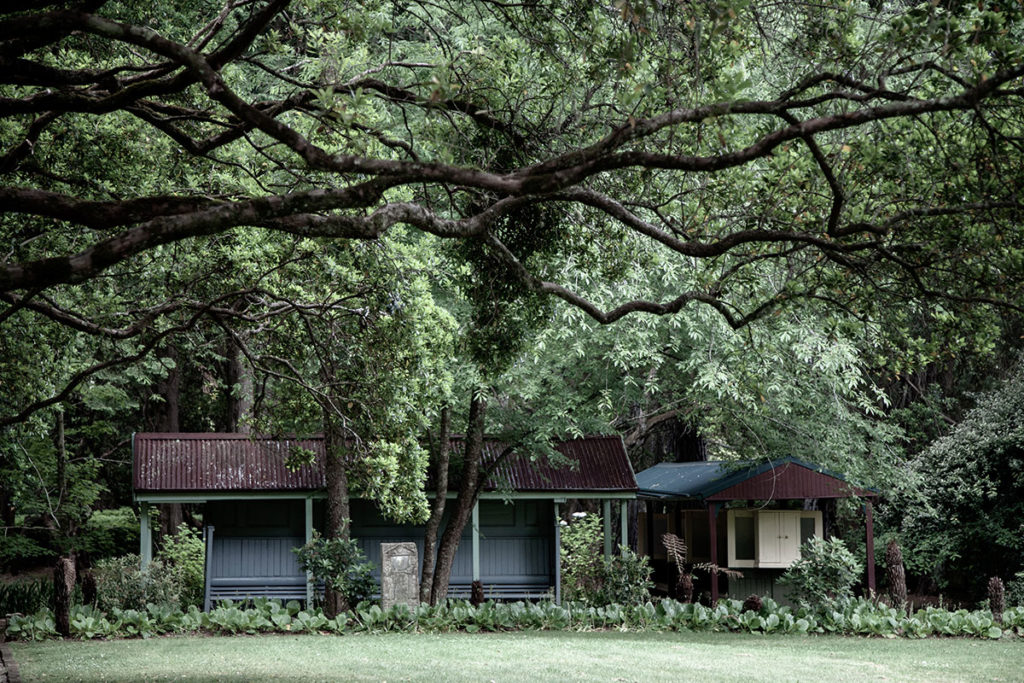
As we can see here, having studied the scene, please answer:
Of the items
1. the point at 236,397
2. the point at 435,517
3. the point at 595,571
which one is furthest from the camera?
the point at 236,397

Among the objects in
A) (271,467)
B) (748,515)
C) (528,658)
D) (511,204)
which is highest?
(511,204)

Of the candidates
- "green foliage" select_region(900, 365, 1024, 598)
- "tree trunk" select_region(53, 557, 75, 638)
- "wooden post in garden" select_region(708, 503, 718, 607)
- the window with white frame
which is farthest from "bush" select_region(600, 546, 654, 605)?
"tree trunk" select_region(53, 557, 75, 638)

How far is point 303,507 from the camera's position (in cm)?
2266

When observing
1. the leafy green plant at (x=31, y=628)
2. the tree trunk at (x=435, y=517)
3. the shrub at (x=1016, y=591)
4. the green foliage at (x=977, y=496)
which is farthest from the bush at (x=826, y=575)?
the leafy green plant at (x=31, y=628)

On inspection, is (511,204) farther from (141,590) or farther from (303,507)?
(303,507)

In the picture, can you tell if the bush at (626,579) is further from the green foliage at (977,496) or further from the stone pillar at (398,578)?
the green foliage at (977,496)

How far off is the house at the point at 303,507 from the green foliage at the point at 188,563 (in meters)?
0.49

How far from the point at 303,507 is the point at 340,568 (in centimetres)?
511

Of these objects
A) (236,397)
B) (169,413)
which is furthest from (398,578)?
(169,413)

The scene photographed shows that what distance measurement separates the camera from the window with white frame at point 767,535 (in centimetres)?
2192

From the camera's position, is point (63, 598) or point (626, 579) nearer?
point (63, 598)

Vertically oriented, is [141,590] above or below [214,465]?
below

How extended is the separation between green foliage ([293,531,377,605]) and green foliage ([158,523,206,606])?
14.4ft

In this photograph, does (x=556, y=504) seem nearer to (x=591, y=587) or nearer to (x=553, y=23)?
(x=591, y=587)
